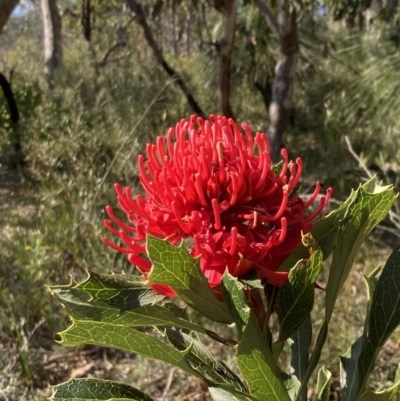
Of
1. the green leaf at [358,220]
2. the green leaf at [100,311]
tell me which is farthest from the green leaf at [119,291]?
the green leaf at [358,220]

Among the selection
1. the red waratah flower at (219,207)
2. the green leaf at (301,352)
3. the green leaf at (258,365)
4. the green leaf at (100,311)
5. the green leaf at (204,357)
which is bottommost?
the green leaf at (301,352)

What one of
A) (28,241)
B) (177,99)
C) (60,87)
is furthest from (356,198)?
(60,87)

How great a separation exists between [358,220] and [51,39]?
6826 millimetres

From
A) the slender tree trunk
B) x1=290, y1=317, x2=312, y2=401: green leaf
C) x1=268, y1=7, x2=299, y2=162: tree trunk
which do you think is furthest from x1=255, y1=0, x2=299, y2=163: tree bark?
x1=290, y1=317, x2=312, y2=401: green leaf

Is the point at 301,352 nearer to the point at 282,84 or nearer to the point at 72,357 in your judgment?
the point at 72,357

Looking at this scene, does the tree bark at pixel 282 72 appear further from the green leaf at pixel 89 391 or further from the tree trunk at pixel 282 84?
the green leaf at pixel 89 391

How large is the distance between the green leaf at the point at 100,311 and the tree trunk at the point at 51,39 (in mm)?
6099

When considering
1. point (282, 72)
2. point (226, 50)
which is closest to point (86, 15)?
point (226, 50)

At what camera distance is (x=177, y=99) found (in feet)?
16.3

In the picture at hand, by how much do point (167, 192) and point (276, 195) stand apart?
5.5 inches

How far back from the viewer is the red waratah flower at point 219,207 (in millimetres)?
593

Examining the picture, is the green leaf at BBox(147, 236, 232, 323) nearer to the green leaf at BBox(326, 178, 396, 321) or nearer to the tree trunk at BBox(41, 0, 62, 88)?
the green leaf at BBox(326, 178, 396, 321)

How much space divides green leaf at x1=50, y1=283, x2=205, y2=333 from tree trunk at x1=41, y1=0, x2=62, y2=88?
6.10 meters

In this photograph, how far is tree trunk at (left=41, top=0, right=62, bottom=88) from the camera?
6.55 metres
